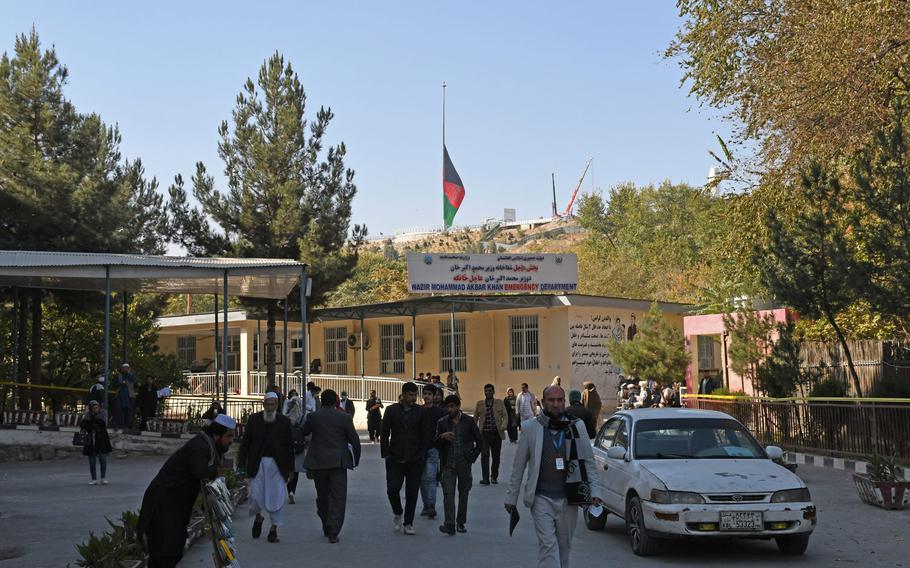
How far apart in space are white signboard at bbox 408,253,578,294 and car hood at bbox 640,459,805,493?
1063 inches

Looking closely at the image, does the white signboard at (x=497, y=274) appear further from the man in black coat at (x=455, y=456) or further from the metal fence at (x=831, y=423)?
the man in black coat at (x=455, y=456)

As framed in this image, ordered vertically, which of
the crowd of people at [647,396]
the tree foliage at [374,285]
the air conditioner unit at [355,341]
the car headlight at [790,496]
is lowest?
the car headlight at [790,496]

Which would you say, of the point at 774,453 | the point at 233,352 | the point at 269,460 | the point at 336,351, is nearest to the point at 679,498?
A: the point at 774,453

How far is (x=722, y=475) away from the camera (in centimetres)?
1000

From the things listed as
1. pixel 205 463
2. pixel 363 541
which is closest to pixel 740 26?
pixel 363 541

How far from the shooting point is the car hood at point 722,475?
9.79m

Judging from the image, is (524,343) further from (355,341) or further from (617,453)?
(617,453)

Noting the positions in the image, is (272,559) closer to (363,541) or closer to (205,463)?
(363,541)

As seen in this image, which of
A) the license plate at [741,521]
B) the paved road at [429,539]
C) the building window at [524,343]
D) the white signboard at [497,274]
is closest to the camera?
the license plate at [741,521]

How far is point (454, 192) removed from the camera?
1829 inches

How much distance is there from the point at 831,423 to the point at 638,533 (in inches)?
439

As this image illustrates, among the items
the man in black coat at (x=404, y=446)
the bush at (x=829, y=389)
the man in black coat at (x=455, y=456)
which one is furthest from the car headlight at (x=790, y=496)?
the bush at (x=829, y=389)

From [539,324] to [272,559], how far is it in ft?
92.3

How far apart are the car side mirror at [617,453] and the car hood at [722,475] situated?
0.70 feet
